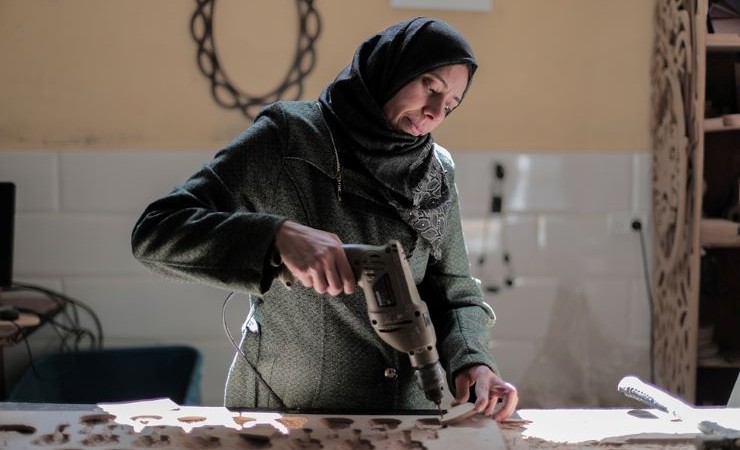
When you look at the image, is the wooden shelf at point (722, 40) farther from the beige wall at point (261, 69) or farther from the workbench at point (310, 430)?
the workbench at point (310, 430)

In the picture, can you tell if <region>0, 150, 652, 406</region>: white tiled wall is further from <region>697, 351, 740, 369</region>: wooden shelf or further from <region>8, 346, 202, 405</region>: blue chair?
<region>697, 351, 740, 369</region>: wooden shelf

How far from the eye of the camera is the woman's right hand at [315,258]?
46.7 inches

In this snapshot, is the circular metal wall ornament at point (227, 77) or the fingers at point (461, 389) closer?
the fingers at point (461, 389)

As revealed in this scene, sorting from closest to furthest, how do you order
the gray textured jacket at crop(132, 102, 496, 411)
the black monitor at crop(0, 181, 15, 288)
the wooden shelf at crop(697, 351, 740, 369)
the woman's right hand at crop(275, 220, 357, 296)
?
1. the woman's right hand at crop(275, 220, 357, 296)
2. the gray textured jacket at crop(132, 102, 496, 411)
3. the black monitor at crop(0, 181, 15, 288)
4. the wooden shelf at crop(697, 351, 740, 369)

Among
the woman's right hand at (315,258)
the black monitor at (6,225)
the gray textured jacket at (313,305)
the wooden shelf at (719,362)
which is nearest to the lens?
the woman's right hand at (315,258)

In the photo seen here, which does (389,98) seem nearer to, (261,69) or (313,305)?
(313,305)

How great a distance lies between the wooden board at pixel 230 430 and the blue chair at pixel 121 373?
1.17 meters

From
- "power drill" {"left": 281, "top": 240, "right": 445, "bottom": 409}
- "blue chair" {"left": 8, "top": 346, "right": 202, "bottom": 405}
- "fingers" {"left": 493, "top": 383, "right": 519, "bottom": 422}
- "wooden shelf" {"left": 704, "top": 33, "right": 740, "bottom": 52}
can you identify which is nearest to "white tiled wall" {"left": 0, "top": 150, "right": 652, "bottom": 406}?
Answer: "blue chair" {"left": 8, "top": 346, "right": 202, "bottom": 405}

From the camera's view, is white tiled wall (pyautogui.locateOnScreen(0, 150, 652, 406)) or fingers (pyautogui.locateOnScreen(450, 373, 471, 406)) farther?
white tiled wall (pyautogui.locateOnScreen(0, 150, 652, 406))

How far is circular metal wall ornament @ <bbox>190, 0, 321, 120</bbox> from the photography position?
261cm

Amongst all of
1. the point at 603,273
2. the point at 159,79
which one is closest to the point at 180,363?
the point at 159,79

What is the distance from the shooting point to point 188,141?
2643mm

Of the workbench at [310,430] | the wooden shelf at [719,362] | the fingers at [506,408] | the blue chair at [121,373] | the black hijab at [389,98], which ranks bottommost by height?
the blue chair at [121,373]

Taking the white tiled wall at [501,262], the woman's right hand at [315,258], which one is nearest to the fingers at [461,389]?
the woman's right hand at [315,258]
